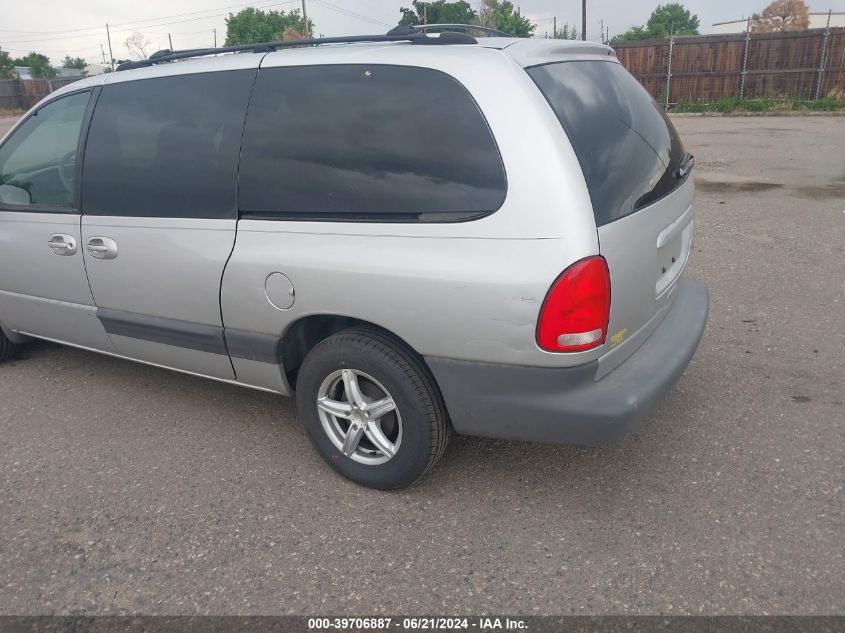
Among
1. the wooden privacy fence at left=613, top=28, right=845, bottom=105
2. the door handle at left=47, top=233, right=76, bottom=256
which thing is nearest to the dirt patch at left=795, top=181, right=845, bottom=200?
the door handle at left=47, top=233, right=76, bottom=256

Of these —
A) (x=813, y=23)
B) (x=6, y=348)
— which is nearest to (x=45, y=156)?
(x=6, y=348)

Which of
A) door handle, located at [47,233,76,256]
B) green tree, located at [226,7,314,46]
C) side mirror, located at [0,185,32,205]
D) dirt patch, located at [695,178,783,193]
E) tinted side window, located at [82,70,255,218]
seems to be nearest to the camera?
tinted side window, located at [82,70,255,218]

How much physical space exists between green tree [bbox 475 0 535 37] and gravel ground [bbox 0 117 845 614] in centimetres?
3865

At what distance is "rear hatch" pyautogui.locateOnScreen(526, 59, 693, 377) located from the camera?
2.47m

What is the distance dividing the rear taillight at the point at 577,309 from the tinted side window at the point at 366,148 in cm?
38

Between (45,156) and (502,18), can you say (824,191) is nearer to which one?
(45,156)

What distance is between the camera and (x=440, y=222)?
250 centimetres

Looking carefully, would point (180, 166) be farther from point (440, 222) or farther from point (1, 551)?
point (1, 551)

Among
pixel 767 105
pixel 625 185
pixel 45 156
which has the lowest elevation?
pixel 767 105

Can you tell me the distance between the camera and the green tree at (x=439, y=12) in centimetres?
5403

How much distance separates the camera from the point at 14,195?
386 centimetres

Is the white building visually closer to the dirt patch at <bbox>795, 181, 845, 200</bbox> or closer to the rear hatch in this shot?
the dirt patch at <bbox>795, 181, 845, 200</bbox>

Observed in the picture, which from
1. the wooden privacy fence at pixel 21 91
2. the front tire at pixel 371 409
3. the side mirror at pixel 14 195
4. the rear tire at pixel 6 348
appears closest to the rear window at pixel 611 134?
the front tire at pixel 371 409

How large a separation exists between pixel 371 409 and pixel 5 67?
5871cm
